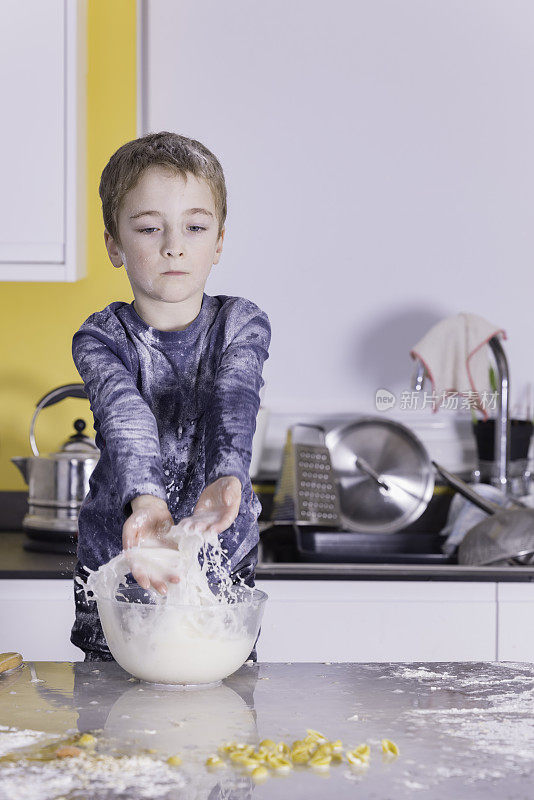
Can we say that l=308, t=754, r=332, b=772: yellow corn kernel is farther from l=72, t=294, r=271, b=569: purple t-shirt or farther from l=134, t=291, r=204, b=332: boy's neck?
l=134, t=291, r=204, b=332: boy's neck

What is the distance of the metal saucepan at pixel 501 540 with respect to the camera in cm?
180

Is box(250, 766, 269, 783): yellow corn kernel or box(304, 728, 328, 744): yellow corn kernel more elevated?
box(250, 766, 269, 783): yellow corn kernel

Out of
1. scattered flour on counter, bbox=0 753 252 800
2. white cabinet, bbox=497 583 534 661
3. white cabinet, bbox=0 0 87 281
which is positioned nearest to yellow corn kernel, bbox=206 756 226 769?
scattered flour on counter, bbox=0 753 252 800

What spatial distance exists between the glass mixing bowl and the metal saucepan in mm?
991

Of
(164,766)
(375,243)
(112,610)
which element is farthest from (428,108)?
(164,766)

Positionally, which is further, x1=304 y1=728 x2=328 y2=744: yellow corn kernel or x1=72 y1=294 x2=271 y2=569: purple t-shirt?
x1=72 y1=294 x2=271 y2=569: purple t-shirt

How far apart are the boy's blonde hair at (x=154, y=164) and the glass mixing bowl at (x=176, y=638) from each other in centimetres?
46

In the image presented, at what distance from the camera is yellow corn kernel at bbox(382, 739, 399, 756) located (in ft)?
2.40

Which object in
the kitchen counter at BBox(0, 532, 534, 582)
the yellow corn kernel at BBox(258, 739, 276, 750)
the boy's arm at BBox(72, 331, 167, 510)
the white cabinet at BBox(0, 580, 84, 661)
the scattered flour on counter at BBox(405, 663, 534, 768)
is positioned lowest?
the white cabinet at BBox(0, 580, 84, 661)

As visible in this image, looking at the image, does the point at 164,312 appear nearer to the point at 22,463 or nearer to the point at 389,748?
the point at 389,748

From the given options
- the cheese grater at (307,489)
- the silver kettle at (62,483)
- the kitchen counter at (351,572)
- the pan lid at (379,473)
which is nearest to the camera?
the kitchen counter at (351,572)

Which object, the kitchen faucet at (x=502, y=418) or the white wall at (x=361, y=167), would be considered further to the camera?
the white wall at (x=361, y=167)

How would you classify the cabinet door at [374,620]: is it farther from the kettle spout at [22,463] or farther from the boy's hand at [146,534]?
the boy's hand at [146,534]

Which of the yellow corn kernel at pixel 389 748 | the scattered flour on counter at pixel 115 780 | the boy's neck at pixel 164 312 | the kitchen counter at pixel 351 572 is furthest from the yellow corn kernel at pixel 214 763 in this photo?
the kitchen counter at pixel 351 572
